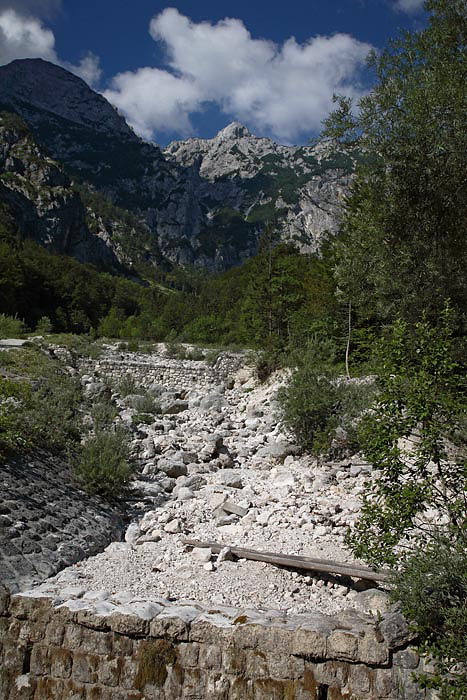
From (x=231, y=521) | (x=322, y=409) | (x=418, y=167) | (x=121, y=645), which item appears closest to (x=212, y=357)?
(x=322, y=409)

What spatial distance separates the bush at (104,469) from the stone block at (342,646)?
5626mm

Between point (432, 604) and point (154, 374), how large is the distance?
20.9 metres

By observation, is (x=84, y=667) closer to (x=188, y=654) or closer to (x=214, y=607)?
(x=188, y=654)

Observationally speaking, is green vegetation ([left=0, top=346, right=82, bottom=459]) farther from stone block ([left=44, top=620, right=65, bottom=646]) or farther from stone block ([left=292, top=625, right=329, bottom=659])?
stone block ([left=292, top=625, right=329, bottom=659])

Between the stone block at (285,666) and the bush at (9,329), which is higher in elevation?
the bush at (9,329)

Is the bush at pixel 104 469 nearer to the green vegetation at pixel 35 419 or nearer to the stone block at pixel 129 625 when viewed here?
the green vegetation at pixel 35 419

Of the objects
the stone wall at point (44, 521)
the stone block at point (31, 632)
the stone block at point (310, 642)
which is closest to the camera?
the stone block at point (310, 642)

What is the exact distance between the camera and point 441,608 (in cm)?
324

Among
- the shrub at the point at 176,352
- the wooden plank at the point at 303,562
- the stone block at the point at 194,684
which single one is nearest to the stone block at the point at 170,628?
the stone block at the point at 194,684

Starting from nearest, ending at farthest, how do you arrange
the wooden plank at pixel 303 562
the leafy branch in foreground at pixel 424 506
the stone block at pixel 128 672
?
the leafy branch in foreground at pixel 424 506 < the stone block at pixel 128 672 < the wooden plank at pixel 303 562

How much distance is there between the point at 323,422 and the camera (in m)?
10.8

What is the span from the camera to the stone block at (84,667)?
3.84 meters

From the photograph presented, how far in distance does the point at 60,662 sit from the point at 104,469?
4.44 m

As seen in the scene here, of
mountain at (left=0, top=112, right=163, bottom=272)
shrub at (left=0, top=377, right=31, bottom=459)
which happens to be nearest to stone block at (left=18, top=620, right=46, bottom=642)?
shrub at (left=0, top=377, right=31, bottom=459)
